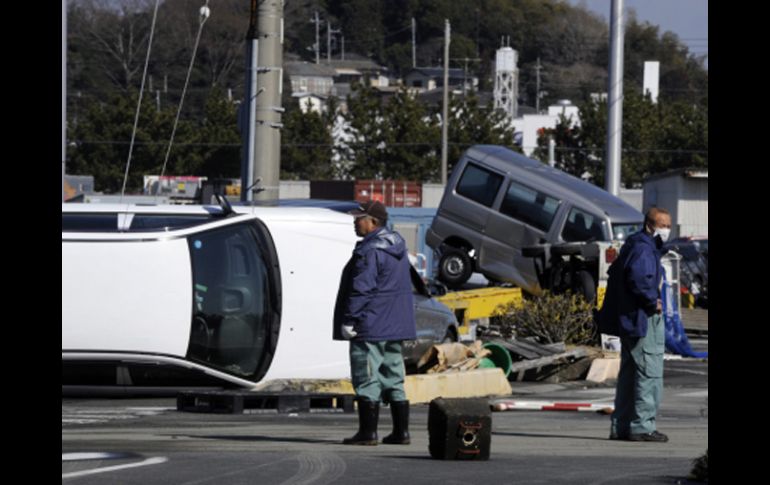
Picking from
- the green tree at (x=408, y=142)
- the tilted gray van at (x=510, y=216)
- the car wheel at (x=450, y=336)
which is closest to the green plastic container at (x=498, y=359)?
the car wheel at (x=450, y=336)

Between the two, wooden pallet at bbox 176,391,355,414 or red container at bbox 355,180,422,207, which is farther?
red container at bbox 355,180,422,207

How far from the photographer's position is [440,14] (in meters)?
172

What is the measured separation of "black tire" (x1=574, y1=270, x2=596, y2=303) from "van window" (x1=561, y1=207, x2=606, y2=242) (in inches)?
107

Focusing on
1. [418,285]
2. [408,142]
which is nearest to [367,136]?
[408,142]

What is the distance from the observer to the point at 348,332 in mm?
10875

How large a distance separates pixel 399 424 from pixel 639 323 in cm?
191

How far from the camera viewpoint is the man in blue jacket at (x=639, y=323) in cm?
1146

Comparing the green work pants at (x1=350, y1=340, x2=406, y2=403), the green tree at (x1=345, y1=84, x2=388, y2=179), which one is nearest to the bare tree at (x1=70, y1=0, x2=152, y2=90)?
the green tree at (x1=345, y1=84, x2=388, y2=179)

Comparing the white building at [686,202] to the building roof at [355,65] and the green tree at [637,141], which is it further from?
the building roof at [355,65]

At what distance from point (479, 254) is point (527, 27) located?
15154 centimetres

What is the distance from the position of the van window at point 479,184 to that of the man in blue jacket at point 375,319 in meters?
17.9

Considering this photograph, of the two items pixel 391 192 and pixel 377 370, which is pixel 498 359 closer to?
pixel 377 370

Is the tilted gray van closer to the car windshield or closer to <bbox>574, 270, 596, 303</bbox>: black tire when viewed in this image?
the car windshield

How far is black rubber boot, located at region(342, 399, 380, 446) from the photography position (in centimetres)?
1095
